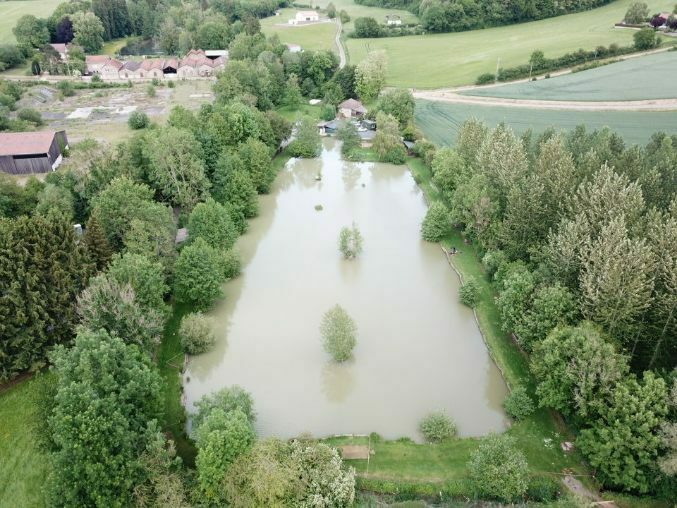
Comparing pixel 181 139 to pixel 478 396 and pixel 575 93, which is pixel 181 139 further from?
pixel 575 93

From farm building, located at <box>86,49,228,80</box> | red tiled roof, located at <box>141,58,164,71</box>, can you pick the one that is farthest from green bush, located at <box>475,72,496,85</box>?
red tiled roof, located at <box>141,58,164,71</box>

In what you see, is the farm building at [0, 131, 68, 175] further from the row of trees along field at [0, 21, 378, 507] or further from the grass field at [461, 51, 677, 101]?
the grass field at [461, 51, 677, 101]

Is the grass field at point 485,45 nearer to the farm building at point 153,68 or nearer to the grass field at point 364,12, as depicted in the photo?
the grass field at point 364,12

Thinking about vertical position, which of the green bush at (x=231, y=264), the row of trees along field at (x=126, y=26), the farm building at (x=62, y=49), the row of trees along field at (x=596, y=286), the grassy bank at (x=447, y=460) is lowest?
the grassy bank at (x=447, y=460)

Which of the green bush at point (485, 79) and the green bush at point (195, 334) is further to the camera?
the green bush at point (485, 79)

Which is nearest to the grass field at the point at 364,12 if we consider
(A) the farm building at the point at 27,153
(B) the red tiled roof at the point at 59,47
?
(B) the red tiled roof at the point at 59,47

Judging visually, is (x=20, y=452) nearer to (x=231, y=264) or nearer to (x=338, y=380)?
(x=338, y=380)

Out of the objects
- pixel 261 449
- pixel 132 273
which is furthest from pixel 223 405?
pixel 132 273

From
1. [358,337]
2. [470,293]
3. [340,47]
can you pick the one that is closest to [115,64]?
[340,47]
